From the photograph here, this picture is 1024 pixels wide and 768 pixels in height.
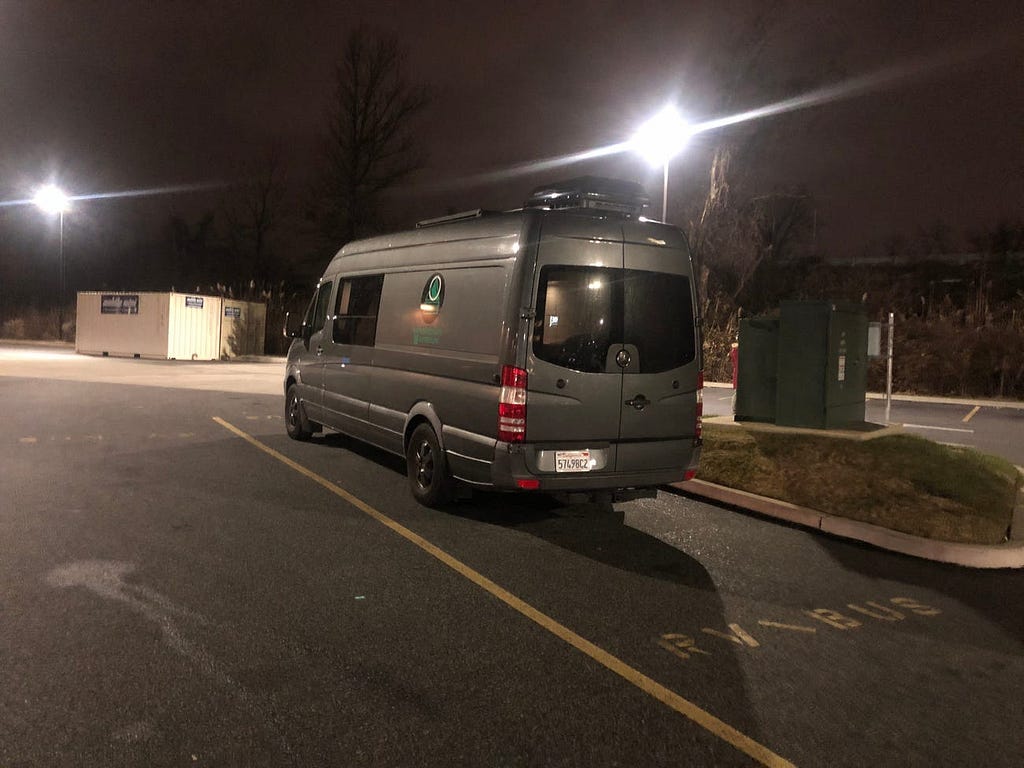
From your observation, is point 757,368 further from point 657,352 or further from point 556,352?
point 556,352

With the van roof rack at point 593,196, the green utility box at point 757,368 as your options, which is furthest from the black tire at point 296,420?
the green utility box at point 757,368

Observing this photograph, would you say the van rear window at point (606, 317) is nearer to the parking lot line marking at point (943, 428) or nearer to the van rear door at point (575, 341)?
the van rear door at point (575, 341)

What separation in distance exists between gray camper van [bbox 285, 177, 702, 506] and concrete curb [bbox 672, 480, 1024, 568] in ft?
3.82

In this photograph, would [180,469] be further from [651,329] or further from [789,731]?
[789,731]

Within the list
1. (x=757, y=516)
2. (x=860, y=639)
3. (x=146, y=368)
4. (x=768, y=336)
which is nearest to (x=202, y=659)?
(x=860, y=639)

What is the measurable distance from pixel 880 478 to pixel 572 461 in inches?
141

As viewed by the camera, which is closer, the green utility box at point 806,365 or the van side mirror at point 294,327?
the green utility box at point 806,365

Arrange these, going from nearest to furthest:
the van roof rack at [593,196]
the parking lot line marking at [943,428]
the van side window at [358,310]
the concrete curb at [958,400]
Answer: the van roof rack at [593,196] → the van side window at [358,310] → the parking lot line marking at [943,428] → the concrete curb at [958,400]

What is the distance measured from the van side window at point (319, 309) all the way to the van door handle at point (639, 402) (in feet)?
15.5

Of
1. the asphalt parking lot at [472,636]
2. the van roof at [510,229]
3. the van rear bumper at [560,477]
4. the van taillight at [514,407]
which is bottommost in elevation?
the asphalt parking lot at [472,636]

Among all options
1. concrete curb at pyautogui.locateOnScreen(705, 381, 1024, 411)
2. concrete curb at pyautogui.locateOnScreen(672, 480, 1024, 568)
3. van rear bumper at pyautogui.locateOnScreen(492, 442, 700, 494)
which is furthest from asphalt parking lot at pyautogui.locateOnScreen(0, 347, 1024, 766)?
concrete curb at pyautogui.locateOnScreen(705, 381, 1024, 411)

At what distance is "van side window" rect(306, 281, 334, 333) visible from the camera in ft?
31.4

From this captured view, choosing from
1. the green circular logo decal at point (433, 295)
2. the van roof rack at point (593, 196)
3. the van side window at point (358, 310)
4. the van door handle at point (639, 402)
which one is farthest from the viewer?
the van side window at point (358, 310)

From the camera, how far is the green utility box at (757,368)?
10.3 metres
